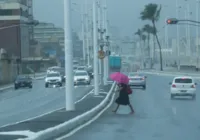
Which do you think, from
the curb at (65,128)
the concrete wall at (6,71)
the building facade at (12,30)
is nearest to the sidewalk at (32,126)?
the curb at (65,128)

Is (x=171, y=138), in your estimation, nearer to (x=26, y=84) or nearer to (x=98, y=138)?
(x=98, y=138)

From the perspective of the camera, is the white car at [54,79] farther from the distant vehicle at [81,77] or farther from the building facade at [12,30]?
the building facade at [12,30]

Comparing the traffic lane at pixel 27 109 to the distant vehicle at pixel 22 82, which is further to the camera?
the distant vehicle at pixel 22 82

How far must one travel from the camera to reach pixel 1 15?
417 feet

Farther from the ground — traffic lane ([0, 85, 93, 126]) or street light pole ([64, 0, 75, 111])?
street light pole ([64, 0, 75, 111])

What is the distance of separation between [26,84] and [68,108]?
5048cm

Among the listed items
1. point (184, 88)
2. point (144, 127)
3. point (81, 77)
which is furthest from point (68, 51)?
point (81, 77)

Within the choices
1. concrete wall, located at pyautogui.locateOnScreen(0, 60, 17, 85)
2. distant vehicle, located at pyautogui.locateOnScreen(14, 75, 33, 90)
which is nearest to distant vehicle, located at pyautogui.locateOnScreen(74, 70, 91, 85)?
distant vehicle, located at pyautogui.locateOnScreen(14, 75, 33, 90)

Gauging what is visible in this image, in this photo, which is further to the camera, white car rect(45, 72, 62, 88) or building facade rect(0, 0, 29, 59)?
building facade rect(0, 0, 29, 59)

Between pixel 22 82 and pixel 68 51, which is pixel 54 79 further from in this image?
pixel 68 51

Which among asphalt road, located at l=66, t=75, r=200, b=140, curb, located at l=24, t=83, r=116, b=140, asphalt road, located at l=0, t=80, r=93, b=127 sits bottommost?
asphalt road, located at l=0, t=80, r=93, b=127

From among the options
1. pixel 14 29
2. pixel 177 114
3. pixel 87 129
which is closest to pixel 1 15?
pixel 14 29

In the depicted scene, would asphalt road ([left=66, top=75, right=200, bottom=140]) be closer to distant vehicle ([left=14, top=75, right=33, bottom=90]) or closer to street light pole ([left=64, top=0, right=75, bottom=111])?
street light pole ([left=64, top=0, right=75, bottom=111])

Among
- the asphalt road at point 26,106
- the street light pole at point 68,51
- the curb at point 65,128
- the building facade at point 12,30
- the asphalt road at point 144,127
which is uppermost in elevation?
the building facade at point 12,30
